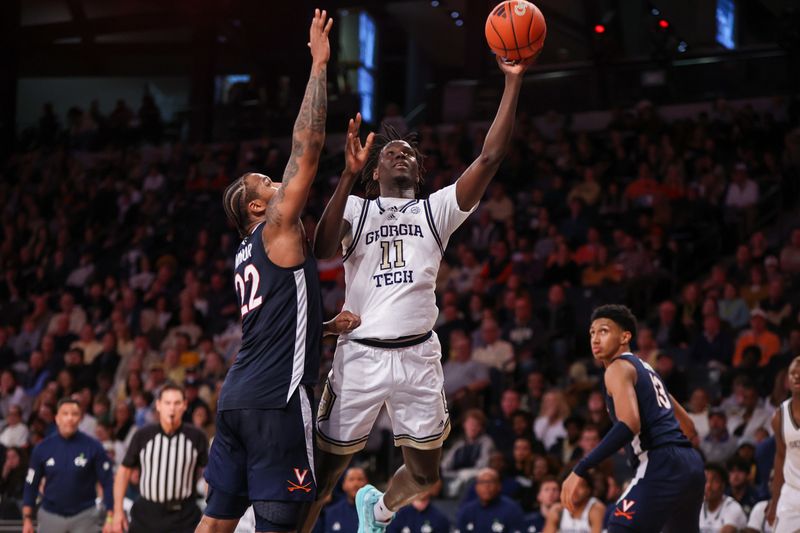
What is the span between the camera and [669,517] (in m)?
5.79

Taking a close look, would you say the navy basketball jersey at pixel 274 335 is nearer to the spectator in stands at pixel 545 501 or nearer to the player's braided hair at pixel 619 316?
the player's braided hair at pixel 619 316

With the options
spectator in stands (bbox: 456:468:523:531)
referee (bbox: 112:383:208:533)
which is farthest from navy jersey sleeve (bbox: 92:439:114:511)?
spectator in stands (bbox: 456:468:523:531)

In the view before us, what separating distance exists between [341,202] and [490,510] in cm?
516

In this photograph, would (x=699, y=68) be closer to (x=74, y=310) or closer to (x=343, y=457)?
(x=74, y=310)

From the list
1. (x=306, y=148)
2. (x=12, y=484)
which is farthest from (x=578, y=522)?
(x=12, y=484)

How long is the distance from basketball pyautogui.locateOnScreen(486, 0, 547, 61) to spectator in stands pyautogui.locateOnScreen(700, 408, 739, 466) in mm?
5948

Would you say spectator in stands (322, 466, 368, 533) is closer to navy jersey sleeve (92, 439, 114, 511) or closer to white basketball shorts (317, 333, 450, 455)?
navy jersey sleeve (92, 439, 114, 511)

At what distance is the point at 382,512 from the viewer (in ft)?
18.8

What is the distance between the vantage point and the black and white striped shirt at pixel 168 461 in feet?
28.9

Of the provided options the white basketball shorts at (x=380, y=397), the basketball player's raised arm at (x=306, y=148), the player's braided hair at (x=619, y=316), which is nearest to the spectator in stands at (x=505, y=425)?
the player's braided hair at (x=619, y=316)

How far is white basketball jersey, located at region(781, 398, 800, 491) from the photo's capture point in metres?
7.36

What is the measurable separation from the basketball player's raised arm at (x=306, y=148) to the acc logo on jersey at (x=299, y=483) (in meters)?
1.13

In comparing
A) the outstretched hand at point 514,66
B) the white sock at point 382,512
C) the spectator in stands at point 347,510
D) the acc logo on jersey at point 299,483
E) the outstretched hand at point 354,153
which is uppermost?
the outstretched hand at point 514,66

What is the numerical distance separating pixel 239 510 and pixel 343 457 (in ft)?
2.20
